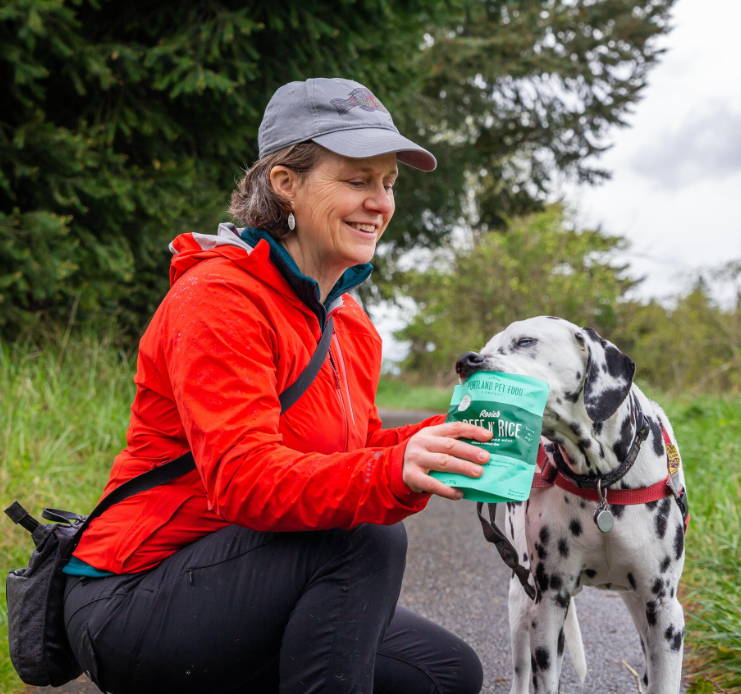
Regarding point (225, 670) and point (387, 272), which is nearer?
point (225, 670)

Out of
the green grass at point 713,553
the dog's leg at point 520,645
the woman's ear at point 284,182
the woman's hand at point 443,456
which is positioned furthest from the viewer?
the green grass at point 713,553

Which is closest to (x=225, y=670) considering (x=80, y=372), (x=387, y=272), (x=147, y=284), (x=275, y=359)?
(x=275, y=359)

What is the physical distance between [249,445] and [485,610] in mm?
2774

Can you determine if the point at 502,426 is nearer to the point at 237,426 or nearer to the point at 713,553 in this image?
the point at 237,426

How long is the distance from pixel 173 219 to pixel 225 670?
5.07 meters

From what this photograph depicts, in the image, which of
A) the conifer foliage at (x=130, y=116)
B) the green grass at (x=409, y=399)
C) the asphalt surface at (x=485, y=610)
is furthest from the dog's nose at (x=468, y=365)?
the green grass at (x=409, y=399)

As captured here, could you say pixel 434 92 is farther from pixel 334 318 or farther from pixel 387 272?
pixel 334 318

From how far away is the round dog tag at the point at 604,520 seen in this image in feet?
8.36

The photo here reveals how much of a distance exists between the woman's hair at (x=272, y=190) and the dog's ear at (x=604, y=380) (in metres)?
1.02

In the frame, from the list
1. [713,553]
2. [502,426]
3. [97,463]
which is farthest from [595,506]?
[97,463]

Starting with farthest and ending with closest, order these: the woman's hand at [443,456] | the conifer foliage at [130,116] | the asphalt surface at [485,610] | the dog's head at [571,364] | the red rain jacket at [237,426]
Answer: the conifer foliage at [130,116] → the asphalt surface at [485,610] → the dog's head at [571,364] → the red rain jacket at [237,426] → the woman's hand at [443,456]

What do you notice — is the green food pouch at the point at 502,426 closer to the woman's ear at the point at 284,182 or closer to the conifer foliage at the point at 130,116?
the woman's ear at the point at 284,182

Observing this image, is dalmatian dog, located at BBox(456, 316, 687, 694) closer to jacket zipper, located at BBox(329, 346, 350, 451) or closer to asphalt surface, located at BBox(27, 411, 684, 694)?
jacket zipper, located at BBox(329, 346, 350, 451)

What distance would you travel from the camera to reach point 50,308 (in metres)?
6.48
